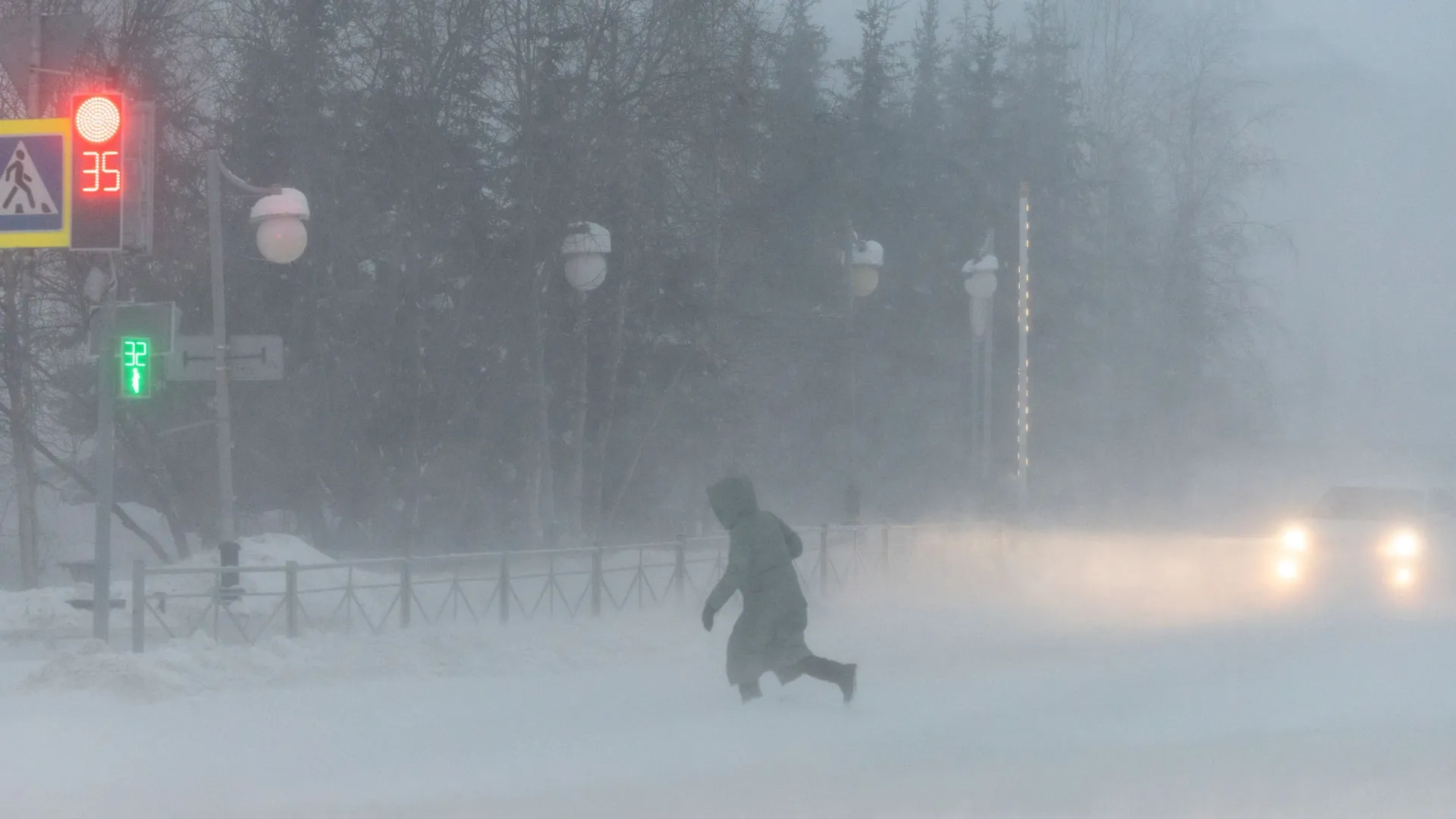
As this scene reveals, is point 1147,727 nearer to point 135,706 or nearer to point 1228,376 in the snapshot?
point 135,706

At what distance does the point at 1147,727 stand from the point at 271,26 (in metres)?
18.8

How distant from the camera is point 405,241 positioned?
23688mm

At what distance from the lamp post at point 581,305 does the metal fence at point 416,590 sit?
14.3 ft

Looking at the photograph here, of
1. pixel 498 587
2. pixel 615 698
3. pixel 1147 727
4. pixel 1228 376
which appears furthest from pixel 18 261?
pixel 1228 376

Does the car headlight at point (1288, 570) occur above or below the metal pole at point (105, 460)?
below

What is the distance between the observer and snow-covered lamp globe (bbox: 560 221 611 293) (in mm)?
20719

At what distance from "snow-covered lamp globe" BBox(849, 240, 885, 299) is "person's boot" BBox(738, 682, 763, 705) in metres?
15.7

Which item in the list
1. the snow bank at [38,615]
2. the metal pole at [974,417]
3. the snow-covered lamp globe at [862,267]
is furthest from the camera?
the metal pole at [974,417]

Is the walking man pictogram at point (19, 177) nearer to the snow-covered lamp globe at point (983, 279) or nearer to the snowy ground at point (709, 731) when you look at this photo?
the snowy ground at point (709, 731)

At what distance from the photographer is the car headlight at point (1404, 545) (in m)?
19.4

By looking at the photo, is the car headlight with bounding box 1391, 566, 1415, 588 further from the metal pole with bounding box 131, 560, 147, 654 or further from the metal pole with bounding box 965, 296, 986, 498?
the metal pole with bounding box 131, 560, 147, 654

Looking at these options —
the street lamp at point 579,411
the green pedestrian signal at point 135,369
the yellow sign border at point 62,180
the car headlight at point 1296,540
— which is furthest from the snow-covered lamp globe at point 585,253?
the car headlight at point 1296,540

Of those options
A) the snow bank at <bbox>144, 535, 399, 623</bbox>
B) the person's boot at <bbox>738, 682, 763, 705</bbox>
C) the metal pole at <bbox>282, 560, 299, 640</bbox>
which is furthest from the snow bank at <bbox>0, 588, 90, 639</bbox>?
the person's boot at <bbox>738, 682, 763, 705</bbox>

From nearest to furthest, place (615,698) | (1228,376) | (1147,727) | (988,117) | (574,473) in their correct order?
(1147,727)
(615,698)
(574,473)
(988,117)
(1228,376)
